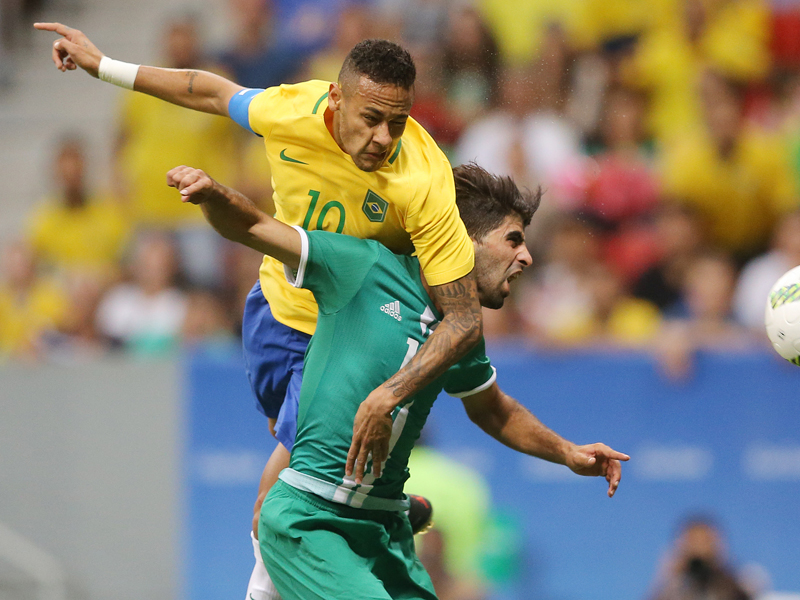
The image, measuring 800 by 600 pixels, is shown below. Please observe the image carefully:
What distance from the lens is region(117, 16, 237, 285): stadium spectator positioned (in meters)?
8.72

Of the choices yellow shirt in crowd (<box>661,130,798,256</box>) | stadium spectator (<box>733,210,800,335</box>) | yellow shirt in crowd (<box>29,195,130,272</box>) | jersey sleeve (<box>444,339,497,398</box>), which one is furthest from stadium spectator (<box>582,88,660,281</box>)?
yellow shirt in crowd (<box>29,195,130,272</box>)

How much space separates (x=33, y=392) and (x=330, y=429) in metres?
5.11

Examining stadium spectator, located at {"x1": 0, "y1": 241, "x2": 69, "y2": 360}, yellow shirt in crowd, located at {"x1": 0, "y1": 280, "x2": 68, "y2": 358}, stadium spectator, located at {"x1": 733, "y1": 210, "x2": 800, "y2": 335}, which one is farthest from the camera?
stadium spectator, located at {"x1": 0, "y1": 241, "x2": 69, "y2": 360}

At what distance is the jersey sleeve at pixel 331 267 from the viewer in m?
3.56

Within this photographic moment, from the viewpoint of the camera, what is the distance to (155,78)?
4.32m

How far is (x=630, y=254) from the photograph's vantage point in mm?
7617

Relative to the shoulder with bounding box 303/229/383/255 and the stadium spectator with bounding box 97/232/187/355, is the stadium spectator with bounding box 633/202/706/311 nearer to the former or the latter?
the stadium spectator with bounding box 97/232/187/355

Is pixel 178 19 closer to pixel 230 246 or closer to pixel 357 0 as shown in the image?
pixel 357 0

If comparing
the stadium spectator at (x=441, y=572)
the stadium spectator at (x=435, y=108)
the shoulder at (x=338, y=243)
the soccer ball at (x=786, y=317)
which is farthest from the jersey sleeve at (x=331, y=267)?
the stadium spectator at (x=441, y=572)

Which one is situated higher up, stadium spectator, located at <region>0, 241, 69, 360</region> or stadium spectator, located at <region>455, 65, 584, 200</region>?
stadium spectator, located at <region>455, 65, 584, 200</region>

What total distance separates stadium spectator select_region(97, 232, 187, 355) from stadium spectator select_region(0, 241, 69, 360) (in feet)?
2.75

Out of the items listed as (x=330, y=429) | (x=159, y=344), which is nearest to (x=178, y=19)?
(x=159, y=344)

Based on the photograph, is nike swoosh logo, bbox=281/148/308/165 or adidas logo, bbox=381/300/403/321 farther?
nike swoosh logo, bbox=281/148/308/165

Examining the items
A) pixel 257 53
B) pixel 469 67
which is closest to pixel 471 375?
pixel 469 67
